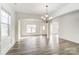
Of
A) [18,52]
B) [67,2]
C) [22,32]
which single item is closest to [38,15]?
[22,32]

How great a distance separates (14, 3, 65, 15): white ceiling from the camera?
6.68 ft

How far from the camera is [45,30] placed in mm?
2219

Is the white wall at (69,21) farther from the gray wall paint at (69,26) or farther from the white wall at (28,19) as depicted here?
the white wall at (28,19)

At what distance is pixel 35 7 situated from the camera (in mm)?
2088

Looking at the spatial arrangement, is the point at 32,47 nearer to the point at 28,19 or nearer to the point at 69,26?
the point at 28,19

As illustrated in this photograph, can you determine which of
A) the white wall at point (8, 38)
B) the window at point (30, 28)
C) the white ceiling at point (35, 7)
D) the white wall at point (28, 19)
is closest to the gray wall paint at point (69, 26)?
the white ceiling at point (35, 7)

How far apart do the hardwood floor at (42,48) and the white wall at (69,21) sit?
0.13 m

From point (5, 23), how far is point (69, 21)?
1.33m

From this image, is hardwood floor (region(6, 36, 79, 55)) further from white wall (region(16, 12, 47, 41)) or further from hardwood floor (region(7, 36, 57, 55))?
white wall (region(16, 12, 47, 41))

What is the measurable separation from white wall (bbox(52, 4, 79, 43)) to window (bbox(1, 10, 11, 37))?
3.24 ft

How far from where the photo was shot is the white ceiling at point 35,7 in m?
2.04

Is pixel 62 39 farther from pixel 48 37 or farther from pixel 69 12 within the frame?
pixel 69 12

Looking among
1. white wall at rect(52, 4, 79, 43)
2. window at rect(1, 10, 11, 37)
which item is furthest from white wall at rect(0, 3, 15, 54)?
white wall at rect(52, 4, 79, 43)
